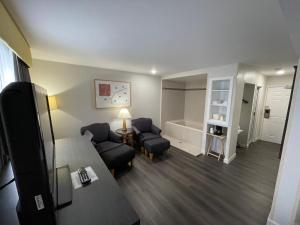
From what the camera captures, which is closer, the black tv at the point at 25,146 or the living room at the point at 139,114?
the black tv at the point at 25,146

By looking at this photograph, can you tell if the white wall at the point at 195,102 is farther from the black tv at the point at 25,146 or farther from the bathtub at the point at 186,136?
the black tv at the point at 25,146

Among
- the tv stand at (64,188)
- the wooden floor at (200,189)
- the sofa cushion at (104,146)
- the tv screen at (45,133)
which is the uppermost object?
the tv screen at (45,133)

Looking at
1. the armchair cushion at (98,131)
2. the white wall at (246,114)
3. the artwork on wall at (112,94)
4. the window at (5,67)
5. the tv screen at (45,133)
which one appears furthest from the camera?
the white wall at (246,114)

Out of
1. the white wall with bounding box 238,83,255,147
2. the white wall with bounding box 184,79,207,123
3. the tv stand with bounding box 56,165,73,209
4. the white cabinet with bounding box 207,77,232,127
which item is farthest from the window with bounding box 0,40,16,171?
the white wall with bounding box 238,83,255,147

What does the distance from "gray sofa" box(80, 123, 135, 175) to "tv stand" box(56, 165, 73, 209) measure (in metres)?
1.10

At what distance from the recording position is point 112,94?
3602 millimetres

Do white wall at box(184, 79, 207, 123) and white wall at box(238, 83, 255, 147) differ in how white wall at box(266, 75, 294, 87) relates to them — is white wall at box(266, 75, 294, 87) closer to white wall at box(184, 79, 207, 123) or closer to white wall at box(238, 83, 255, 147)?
white wall at box(238, 83, 255, 147)

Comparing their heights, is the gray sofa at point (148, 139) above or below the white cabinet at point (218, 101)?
below

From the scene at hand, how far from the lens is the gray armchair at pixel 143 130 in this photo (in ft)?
11.6

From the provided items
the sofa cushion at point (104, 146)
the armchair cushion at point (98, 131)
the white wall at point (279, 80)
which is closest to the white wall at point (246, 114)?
the white wall at point (279, 80)

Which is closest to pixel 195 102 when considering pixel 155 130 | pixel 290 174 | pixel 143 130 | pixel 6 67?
pixel 155 130

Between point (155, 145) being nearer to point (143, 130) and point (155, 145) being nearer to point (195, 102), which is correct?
point (143, 130)

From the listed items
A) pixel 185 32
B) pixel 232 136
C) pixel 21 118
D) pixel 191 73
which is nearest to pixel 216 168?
pixel 232 136

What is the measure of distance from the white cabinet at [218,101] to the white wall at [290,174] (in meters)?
1.63
